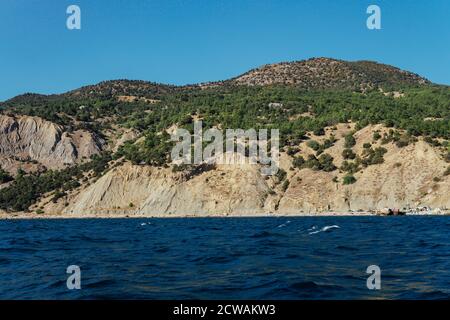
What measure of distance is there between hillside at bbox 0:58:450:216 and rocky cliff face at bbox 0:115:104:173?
0.29 metres

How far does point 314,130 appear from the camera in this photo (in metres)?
129

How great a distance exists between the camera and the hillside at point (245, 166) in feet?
348

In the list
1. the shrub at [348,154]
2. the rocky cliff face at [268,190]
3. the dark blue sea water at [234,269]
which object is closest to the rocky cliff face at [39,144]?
the rocky cliff face at [268,190]

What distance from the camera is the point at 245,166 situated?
117438 mm

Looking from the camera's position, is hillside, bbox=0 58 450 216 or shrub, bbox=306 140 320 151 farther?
shrub, bbox=306 140 320 151

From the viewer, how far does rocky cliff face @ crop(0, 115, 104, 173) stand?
154 m

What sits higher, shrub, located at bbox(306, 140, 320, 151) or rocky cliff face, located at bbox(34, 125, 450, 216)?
shrub, located at bbox(306, 140, 320, 151)

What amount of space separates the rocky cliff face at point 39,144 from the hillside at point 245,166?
286 millimetres

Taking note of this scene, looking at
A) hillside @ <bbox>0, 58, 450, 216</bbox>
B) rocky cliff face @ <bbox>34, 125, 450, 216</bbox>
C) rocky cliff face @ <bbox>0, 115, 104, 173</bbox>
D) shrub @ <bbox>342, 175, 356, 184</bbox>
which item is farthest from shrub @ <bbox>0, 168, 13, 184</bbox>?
shrub @ <bbox>342, 175, 356, 184</bbox>

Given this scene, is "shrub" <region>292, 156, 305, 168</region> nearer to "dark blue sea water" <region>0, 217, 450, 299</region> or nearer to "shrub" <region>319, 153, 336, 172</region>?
"shrub" <region>319, 153, 336, 172</region>

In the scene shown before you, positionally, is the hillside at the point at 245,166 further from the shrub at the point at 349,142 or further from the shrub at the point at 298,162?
the shrub at the point at 349,142

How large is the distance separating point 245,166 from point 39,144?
226 ft

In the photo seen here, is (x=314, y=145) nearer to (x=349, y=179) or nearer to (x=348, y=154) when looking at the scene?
(x=348, y=154)

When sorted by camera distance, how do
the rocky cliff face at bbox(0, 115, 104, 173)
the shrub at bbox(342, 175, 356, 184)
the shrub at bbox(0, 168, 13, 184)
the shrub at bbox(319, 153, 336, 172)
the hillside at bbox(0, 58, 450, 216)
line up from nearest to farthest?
the hillside at bbox(0, 58, 450, 216), the shrub at bbox(342, 175, 356, 184), the shrub at bbox(319, 153, 336, 172), the shrub at bbox(0, 168, 13, 184), the rocky cliff face at bbox(0, 115, 104, 173)
